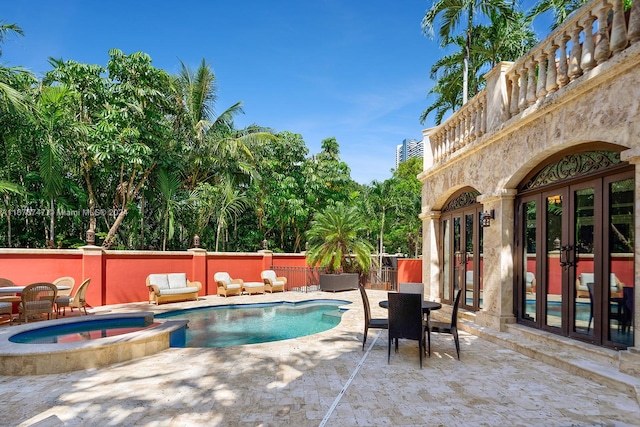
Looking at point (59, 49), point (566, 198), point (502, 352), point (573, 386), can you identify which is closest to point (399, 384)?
point (573, 386)

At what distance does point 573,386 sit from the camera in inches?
169

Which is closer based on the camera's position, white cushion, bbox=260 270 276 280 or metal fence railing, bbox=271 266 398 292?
white cushion, bbox=260 270 276 280

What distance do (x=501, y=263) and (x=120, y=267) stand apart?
34.6ft

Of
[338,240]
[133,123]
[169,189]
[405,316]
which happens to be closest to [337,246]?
[338,240]

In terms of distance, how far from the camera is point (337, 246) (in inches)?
609

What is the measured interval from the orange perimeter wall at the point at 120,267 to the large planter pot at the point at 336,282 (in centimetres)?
220

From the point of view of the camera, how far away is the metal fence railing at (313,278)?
16125 mm

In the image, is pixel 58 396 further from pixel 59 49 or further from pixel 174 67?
pixel 174 67

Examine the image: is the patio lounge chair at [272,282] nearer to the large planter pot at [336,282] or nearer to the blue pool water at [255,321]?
the large planter pot at [336,282]

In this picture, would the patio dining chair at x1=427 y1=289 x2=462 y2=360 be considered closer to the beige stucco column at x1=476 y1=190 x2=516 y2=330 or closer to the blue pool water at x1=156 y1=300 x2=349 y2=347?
the beige stucco column at x1=476 y1=190 x2=516 y2=330

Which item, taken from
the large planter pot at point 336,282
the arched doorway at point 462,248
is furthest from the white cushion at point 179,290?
the arched doorway at point 462,248

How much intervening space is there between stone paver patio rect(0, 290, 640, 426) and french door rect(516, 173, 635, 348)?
2.74 feet

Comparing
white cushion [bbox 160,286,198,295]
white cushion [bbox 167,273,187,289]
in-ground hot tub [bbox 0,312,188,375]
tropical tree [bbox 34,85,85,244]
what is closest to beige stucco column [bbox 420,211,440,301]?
in-ground hot tub [bbox 0,312,188,375]

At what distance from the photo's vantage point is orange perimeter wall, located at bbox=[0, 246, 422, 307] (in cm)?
972
